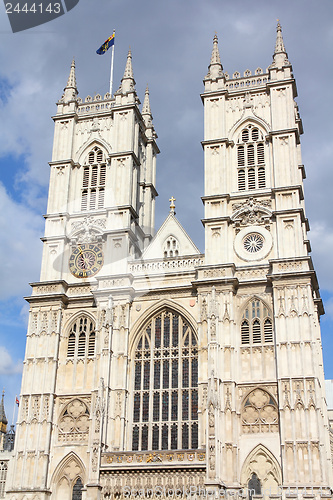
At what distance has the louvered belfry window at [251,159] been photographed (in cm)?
3641

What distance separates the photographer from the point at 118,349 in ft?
109

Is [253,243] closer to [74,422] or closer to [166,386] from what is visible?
[166,386]

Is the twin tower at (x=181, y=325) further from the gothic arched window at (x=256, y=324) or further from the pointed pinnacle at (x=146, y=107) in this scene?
the pointed pinnacle at (x=146, y=107)

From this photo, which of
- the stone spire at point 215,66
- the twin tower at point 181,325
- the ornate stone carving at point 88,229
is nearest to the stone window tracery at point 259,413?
the twin tower at point 181,325

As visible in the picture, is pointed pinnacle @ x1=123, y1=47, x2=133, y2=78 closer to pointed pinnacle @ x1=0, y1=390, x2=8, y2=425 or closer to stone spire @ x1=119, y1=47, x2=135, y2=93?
stone spire @ x1=119, y1=47, x2=135, y2=93

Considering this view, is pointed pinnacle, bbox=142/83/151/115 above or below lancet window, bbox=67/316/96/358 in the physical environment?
above

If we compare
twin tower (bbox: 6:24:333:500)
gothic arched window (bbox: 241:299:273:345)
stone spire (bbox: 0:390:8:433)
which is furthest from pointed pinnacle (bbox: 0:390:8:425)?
gothic arched window (bbox: 241:299:273:345)

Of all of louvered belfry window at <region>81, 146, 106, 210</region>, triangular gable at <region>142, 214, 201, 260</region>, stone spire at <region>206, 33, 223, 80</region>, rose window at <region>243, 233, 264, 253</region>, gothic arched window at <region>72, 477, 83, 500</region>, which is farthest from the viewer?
stone spire at <region>206, 33, 223, 80</region>

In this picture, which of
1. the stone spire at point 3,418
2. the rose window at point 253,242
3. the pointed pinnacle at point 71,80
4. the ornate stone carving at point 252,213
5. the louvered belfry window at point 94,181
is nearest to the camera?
the rose window at point 253,242

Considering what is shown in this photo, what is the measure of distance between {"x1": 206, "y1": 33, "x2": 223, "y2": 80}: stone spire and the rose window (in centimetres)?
1058

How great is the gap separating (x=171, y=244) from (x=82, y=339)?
23.6 feet

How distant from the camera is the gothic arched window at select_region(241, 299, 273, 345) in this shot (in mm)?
32303

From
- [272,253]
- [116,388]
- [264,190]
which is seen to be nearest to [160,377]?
[116,388]

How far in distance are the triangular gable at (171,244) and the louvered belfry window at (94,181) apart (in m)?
3.87
